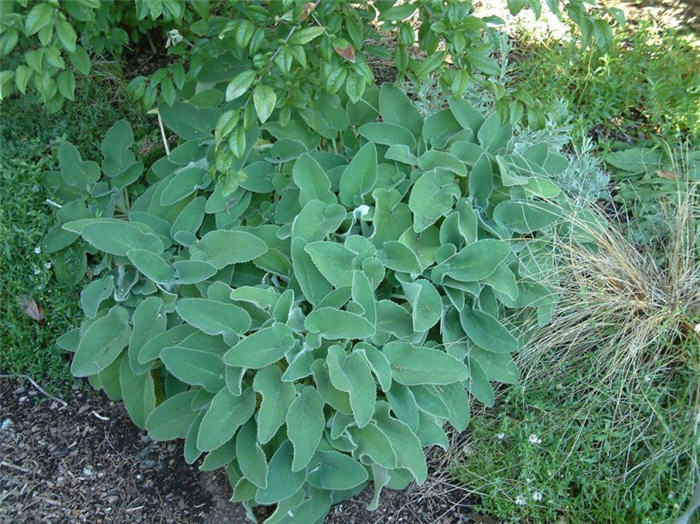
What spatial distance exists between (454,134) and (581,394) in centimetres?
99

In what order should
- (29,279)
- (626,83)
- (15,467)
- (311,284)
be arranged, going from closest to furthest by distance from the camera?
(311,284), (15,467), (29,279), (626,83)

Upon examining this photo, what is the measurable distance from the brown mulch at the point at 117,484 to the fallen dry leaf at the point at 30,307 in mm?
335

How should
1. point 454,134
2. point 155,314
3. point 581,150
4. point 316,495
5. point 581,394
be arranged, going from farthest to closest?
point 581,150 < point 454,134 < point 581,394 < point 155,314 < point 316,495

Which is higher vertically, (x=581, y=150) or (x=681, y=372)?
(x=581, y=150)

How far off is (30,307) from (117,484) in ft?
2.40

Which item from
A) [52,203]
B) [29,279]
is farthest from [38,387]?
[52,203]

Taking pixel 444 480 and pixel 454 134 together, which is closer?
pixel 444 480

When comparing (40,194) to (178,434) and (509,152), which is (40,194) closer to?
(178,434)

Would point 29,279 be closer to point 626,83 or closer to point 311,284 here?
point 311,284

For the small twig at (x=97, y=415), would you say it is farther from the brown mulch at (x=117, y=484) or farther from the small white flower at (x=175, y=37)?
the small white flower at (x=175, y=37)

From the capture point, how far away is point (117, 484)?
2.24 meters

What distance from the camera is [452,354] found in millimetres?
2227

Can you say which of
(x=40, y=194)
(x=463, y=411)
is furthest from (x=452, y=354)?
(x=40, y=194)

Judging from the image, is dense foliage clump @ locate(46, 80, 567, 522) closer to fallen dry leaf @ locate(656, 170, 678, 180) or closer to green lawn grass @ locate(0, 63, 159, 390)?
green lawn grass @ locate(0, 63, 159, 390)
